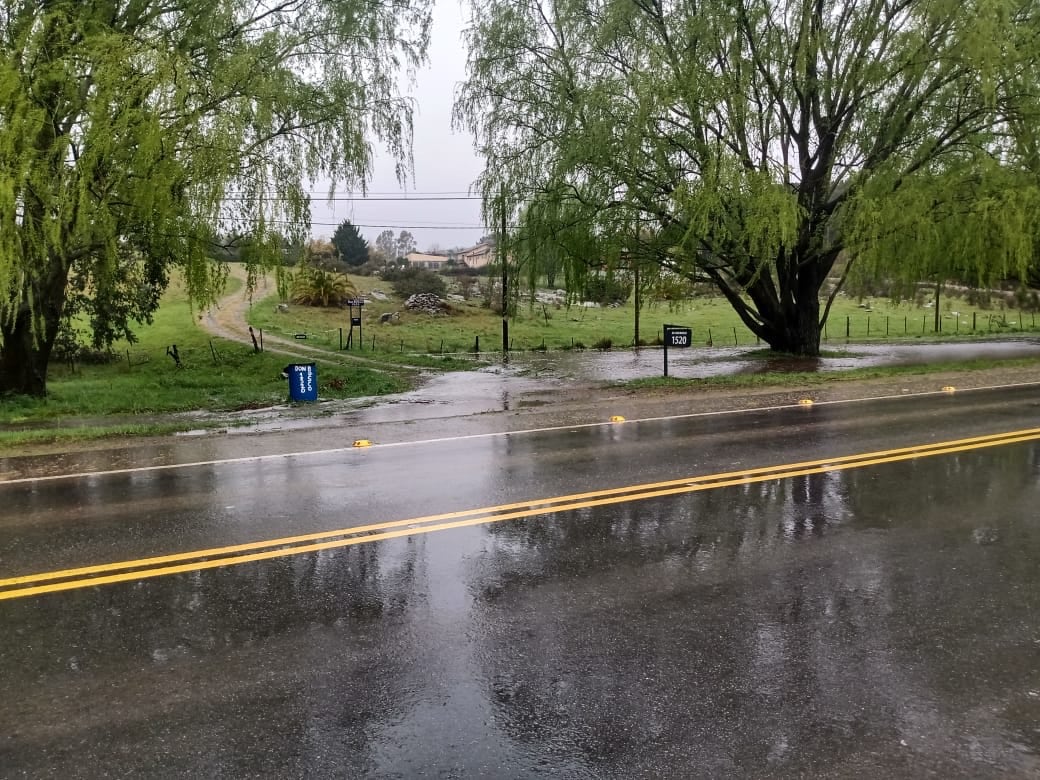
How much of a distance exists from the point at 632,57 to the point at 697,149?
3583mm

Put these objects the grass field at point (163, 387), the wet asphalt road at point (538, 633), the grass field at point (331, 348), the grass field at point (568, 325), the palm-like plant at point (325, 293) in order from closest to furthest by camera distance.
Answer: the wet asphalt road at point (538, 633) → the grass field at point (163, 387) → the grass field at point (331, 348) → the grass field at point (568, 325) → the palm-like plant at point (325, 293)

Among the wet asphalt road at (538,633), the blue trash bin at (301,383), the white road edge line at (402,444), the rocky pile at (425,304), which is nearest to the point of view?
the wet asphalt road at (538,633)

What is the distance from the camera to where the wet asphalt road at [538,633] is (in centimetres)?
346

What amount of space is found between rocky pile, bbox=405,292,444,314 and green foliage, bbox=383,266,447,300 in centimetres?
317

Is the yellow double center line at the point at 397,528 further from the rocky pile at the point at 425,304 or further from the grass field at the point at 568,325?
the rocky pile at the point at 425,304

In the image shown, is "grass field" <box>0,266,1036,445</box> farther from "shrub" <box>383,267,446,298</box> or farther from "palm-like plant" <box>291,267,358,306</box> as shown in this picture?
"shrub" <box>383,267,446,298</box>

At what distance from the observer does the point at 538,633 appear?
458cm

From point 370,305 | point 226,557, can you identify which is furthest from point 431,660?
point 370,305

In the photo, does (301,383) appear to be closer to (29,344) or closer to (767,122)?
(29,344)

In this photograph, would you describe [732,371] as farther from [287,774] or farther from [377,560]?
[287,774]

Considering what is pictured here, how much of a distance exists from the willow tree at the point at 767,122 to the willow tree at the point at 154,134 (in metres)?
5.09

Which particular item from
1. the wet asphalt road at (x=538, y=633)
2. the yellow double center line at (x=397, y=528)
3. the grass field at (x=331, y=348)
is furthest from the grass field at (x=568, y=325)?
the wet asphalt road at (x=538, y=633)

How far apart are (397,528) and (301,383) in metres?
10.1

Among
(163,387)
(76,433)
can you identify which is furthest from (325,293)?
(76,433)
